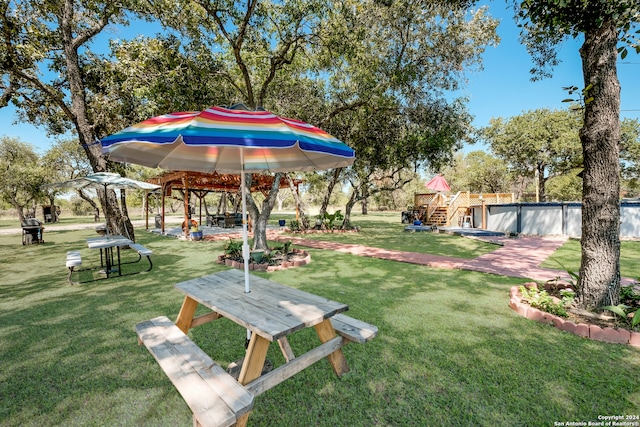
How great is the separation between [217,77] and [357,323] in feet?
30.6

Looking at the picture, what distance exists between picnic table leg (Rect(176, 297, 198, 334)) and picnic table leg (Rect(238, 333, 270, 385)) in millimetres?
1325

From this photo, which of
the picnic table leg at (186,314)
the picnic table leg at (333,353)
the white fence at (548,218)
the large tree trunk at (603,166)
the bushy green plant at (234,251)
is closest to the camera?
the picnic table leg at (333,353)

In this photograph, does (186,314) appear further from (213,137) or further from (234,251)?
(234,251)

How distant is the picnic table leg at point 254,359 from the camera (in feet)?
6.58

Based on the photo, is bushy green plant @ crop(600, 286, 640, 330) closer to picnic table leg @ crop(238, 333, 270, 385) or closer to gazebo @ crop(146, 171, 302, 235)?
picnic table leg @ crop(238, 333, 270, 385)

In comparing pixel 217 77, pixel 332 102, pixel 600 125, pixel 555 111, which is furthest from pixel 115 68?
pixel 555 111

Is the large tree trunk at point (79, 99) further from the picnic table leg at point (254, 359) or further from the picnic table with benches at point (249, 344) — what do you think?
the picnic table leg at point (254, 359)

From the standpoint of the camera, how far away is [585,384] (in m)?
2.45

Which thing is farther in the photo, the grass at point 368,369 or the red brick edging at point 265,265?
the red brick edging at point 265,265

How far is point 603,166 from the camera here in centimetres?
350

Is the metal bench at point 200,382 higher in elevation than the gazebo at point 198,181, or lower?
lower

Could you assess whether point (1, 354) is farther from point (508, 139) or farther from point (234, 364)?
point (508, 139)

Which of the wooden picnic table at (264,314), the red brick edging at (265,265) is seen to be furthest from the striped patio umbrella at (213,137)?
the red brick edging at (265,265)

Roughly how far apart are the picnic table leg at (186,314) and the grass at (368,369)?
0.37 metres
